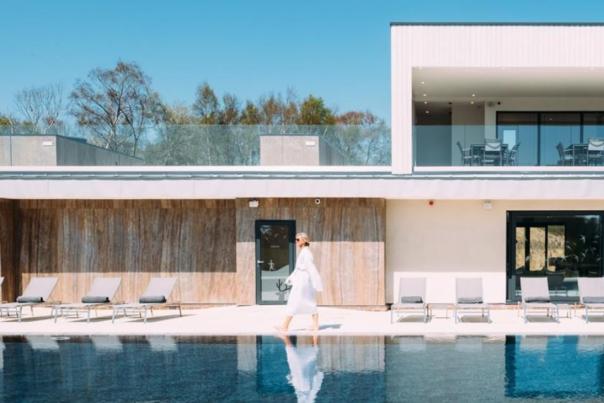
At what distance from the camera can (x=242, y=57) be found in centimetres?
5031

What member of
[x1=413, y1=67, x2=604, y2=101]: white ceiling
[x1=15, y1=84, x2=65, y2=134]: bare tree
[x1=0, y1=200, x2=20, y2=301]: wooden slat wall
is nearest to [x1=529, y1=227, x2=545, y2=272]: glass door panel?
[x1=413, y1=67, x2=604, y2=101]: white ceiling

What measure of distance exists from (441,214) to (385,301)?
2.63 metres

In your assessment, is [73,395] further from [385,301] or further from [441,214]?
[441,214]

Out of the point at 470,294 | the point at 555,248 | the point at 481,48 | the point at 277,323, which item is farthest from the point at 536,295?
the point at 481,48

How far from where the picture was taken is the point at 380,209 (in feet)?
48.2

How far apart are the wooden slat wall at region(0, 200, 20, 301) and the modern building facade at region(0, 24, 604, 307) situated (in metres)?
0.04

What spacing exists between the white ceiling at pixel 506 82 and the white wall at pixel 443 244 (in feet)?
11.2

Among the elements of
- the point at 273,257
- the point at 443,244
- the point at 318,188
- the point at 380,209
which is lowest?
the point at 273,257

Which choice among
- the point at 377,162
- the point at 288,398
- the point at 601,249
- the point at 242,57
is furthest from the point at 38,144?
the point at 242,57

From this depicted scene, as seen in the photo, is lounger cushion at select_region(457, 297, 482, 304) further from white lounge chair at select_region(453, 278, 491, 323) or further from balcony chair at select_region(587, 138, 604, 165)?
balcony chair at select_region(587, 138, 604, 165)

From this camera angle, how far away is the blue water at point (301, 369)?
7.71 m

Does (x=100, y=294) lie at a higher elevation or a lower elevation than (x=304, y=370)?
higher

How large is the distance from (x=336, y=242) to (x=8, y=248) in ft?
27.3

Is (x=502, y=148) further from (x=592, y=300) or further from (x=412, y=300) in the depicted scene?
(x=412, y=300)
